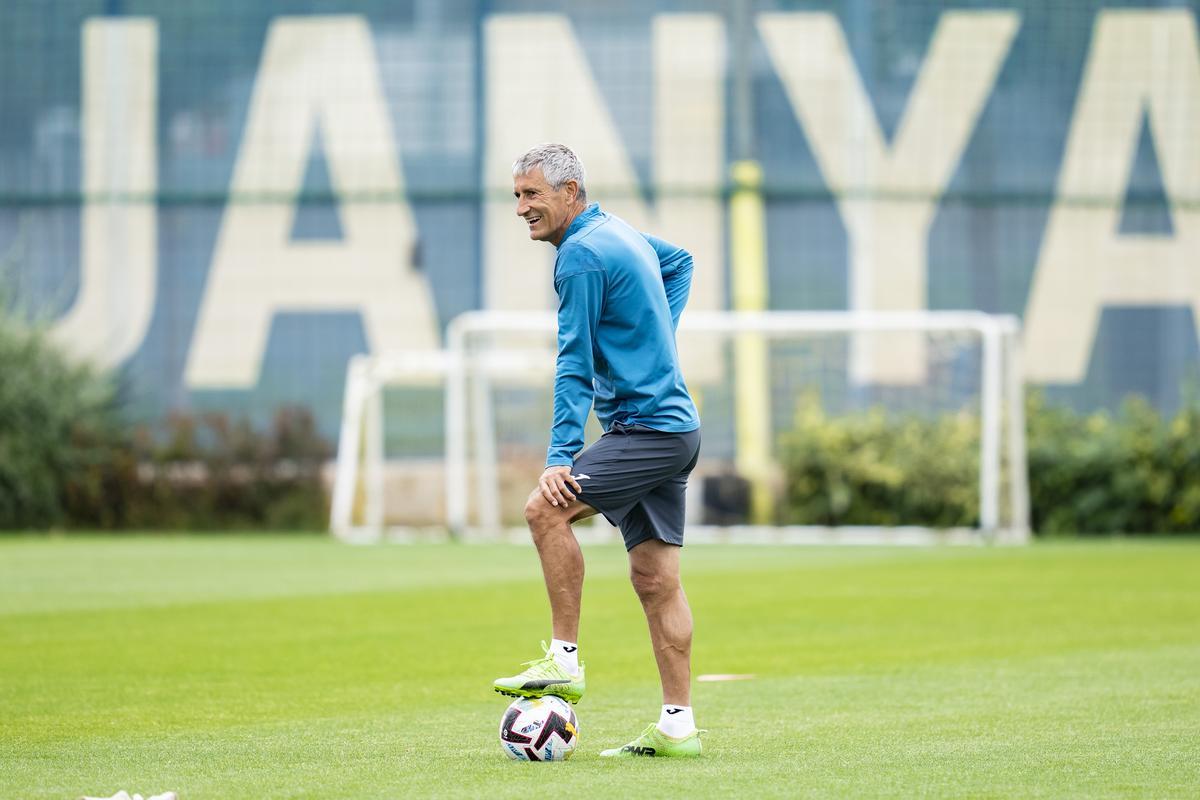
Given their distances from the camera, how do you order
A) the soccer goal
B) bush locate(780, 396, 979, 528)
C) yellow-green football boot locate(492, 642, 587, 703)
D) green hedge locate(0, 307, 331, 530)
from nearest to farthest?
yellow-green football boot locate(492, 642, 587, 703), the soccer goal, bush locate(780, 396, 979, 528), green hedge locate(0, 307, 331, 530)

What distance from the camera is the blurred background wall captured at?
27.7 m

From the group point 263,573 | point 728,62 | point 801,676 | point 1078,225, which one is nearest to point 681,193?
point 728,62

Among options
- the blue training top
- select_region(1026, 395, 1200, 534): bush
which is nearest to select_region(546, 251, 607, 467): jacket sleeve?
the blue training top

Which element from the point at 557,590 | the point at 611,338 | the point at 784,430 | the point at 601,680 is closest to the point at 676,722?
the point at 557,590

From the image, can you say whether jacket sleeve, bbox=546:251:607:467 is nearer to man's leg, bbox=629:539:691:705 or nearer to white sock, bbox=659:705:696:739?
man's leg, bbox=629:539:691:705

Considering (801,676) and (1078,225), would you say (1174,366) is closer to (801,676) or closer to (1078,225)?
(1078,225)

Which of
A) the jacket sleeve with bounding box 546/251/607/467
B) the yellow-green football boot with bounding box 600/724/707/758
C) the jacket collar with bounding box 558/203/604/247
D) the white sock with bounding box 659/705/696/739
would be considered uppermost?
the jacket collar with bounding box 558/203/604/247

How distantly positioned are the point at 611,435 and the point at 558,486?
0.37m

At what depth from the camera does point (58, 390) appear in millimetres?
26578

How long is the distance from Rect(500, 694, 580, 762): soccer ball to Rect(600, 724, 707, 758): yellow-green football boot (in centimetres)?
23

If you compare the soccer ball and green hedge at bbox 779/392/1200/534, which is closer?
the soccer ball

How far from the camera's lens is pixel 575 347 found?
6.36 meters

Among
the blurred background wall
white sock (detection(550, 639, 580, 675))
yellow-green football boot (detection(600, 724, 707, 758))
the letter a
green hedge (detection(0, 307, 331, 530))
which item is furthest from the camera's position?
the letter a

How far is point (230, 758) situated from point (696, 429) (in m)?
2.06
